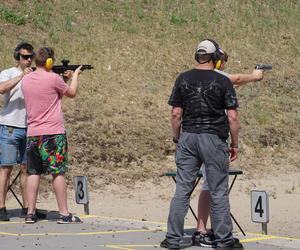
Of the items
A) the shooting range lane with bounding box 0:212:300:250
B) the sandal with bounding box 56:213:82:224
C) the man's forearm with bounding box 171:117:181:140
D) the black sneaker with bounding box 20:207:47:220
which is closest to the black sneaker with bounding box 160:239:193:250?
the shooting range lane with bounding box 0:212:300:250

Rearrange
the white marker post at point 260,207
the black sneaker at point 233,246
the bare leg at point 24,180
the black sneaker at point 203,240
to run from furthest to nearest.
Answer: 1. the bare leg at point 24,180
2. the white marker post at point 260,207
3. the black sneaker at point 203,240
4. the black sneaker at point 233,246

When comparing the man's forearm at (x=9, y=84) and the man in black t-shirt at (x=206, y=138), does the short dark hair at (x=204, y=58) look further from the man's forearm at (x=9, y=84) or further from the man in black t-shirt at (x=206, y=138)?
the man's forearm at (x=9, y=84)

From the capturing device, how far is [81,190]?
32.2ft

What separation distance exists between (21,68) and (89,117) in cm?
749

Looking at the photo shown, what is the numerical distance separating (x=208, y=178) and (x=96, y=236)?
145 cm

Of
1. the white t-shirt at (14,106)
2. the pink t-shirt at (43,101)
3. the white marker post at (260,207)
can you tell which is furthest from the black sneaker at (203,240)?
the white t-shirt at (14,106)

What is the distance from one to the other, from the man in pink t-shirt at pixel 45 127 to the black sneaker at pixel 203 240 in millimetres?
1892

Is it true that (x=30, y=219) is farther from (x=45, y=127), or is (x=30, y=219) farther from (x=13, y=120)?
(x=13, y=120)

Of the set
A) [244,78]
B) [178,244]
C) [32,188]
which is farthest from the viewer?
[32,188]

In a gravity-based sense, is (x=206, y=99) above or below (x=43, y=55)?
below

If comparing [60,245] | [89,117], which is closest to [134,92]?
[89,117]

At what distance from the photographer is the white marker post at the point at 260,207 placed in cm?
840

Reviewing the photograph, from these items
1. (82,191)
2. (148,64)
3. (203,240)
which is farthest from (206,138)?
(148,64)

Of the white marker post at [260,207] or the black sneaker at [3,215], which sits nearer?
the white marker post at [260,207]
